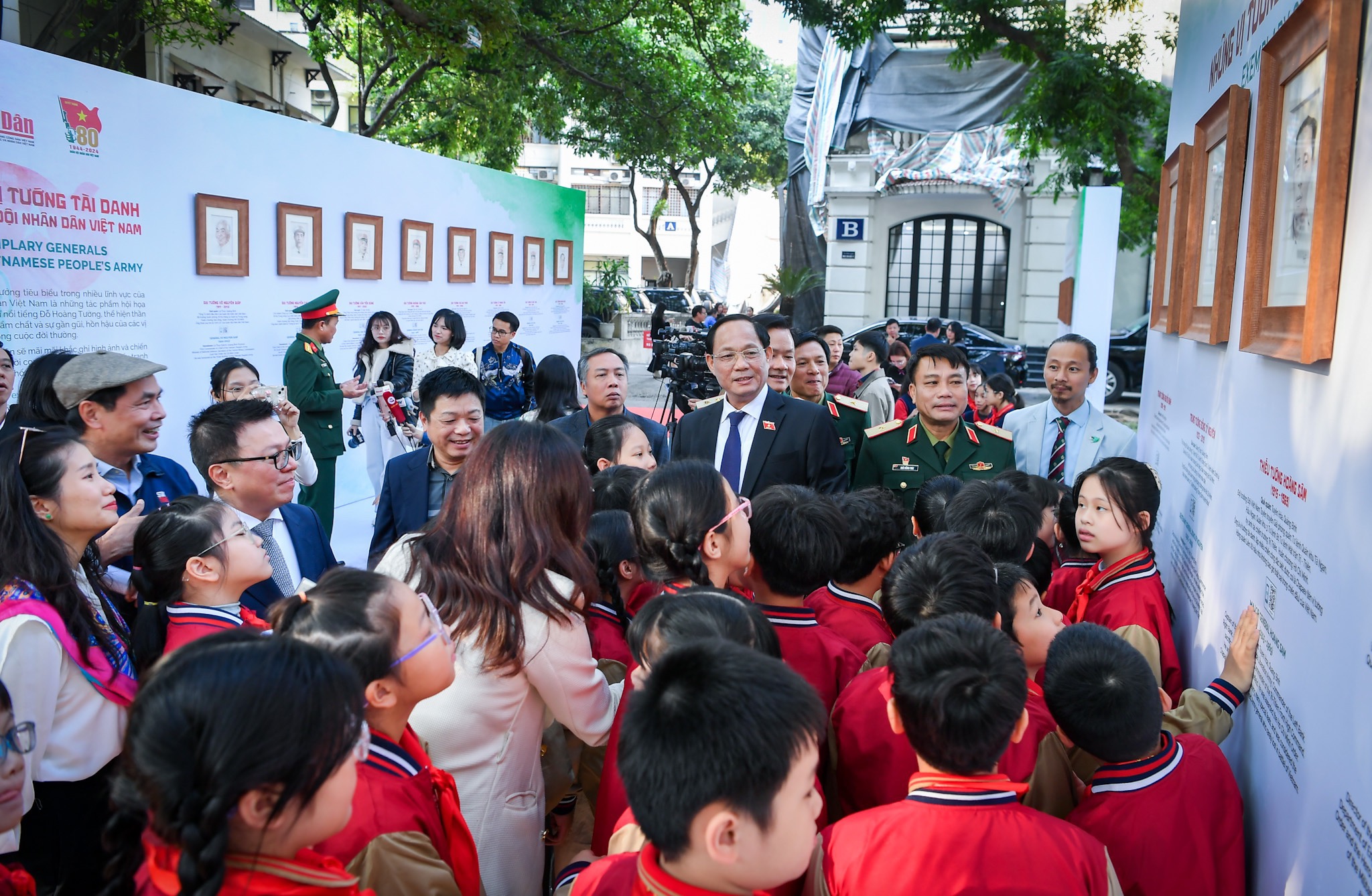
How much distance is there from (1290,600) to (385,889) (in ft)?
5.93

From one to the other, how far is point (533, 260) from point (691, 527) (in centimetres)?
811

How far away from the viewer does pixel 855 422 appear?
469 centimetres

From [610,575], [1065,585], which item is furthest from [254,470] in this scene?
[1065,585]

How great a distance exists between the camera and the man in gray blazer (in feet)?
13.4

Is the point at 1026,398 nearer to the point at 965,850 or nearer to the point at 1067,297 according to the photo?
the point at 1067,297

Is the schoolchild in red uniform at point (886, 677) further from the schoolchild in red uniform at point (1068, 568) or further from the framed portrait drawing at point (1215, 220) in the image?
the framed portrait drawing at point (1215, 220)

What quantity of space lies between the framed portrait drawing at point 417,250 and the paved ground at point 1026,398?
15.9ft

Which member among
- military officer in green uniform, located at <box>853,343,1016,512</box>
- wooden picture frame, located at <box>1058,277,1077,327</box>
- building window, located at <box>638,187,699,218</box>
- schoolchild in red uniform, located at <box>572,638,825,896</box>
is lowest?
schoolchild in red uniform, located at <box>572,638,825,896</box>

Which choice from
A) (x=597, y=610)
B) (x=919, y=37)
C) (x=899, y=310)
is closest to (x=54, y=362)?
(x=597, y=610)

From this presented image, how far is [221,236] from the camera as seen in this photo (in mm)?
5941

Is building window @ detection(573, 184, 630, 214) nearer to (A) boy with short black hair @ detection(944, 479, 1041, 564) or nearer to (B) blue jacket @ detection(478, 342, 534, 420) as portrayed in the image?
(B) blue jacket @ detection(478, 342, 534, 420)

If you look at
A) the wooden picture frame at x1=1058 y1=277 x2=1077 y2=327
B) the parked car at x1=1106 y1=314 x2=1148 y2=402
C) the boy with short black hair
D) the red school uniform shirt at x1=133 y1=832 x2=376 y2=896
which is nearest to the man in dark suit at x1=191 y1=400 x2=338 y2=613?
the red school uniform shirt at x1=133 y1=832 x2=376 y2=896

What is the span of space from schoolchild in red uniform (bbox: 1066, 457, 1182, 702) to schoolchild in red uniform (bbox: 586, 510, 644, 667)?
1330mm

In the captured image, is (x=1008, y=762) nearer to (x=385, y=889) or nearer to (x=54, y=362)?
(x=385, y=889)
